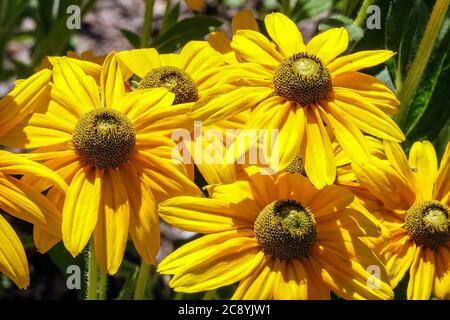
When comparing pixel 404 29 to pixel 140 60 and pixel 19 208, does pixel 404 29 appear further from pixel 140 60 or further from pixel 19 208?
pixel 19 208

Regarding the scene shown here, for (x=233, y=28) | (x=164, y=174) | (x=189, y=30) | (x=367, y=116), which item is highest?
(x=189, y=30)

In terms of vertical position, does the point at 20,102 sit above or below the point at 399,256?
above

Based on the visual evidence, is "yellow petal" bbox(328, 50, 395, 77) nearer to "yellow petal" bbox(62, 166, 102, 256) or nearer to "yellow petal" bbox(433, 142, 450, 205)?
"yellow petal" bbox(433, 142, 450, 205)

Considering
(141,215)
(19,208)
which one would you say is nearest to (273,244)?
(141,215)

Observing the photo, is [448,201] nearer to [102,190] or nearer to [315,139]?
[315,139]

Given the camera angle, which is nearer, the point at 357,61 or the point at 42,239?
the point at 42,239

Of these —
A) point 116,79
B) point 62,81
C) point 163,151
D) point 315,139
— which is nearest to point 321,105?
point 315,139

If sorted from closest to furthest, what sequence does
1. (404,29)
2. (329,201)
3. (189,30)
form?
(329,201)
(404,29)
(189,30)

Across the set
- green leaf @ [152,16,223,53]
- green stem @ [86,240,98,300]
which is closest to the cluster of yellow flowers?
green stem @ [86,240,98,300]
